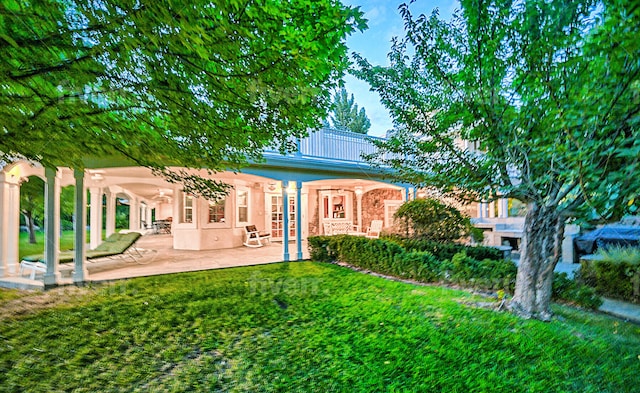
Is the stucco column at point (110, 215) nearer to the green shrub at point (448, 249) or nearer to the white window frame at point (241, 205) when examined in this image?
the white window frame at point (241, 205)

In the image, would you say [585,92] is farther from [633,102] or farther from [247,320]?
[247,320]

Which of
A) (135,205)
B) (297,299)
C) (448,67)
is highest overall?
(448,67)

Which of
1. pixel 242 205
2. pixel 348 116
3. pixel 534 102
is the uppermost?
pixel 348 116

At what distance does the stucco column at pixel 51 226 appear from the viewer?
18.1 feet

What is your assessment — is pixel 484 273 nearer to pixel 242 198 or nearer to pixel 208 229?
pixel 208 229

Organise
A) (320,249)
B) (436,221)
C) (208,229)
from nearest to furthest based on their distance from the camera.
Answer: (436,221)
(320,249)
(208,229)

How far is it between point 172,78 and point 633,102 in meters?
3.72

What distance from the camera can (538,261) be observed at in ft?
13.0

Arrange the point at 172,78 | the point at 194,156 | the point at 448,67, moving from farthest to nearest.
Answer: the point at 448,67, the point at 194,156, the point at 172,78

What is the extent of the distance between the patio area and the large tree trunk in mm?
5803

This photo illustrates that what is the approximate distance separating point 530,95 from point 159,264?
8477mm

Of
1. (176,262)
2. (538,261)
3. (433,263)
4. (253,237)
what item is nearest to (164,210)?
(253,237)

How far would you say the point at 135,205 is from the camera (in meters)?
16.1

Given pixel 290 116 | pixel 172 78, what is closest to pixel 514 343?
pixel 290 116
